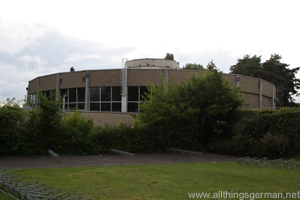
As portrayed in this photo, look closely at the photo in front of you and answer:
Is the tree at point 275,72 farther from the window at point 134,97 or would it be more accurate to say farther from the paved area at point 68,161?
the paved area at point 68,161

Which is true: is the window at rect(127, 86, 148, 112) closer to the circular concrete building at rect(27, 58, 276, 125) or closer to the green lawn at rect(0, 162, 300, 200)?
the circular concrete building at rect(27, 58, 276, 125)

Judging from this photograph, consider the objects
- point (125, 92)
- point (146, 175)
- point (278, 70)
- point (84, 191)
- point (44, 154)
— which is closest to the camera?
point (84, 191)

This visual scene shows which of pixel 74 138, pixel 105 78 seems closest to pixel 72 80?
pixel 105 78

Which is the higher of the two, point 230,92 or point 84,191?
point 230,92

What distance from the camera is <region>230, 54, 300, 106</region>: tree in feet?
181

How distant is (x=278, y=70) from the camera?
57.7 m

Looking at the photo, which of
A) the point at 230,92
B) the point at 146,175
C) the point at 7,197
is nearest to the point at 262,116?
the point at 230,92

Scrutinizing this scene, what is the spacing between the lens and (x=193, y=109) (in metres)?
21.5

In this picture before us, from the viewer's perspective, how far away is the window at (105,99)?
31203 mm

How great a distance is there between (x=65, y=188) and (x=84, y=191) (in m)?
0.74

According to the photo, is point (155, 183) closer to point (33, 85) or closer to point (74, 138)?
point (74, 138)

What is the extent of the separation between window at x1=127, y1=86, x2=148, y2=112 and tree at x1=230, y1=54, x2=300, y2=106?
108 ft

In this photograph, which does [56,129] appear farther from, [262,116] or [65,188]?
[262,116]

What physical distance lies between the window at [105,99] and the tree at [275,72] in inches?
1373
